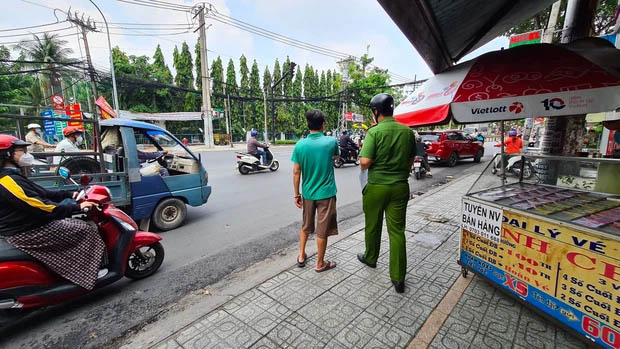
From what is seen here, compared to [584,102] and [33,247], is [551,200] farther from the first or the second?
[33,247]

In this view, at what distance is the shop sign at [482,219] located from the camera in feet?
7.61

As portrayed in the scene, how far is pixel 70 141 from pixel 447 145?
12375 mm

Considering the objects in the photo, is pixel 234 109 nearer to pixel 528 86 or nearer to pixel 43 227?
pixel 43 227

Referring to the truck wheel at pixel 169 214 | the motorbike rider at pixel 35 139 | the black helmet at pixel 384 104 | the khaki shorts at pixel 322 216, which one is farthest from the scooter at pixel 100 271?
the motorbike rider at pixel 35 139

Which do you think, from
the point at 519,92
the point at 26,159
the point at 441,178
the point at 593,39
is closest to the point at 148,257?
the point at 26,159

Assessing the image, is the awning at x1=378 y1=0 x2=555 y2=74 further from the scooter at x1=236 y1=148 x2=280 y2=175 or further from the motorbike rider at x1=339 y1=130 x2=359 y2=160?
the motorbike rider at x1=339 y1=130 x2=359 y2=160

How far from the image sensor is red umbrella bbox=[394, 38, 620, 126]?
6.39ft

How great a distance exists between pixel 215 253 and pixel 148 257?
0.85 m

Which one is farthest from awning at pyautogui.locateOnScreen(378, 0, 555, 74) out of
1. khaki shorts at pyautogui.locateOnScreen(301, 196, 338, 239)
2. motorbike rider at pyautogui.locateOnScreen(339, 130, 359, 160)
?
motorbike rider at pyautogui.locateOnScreen(339, 130, 359, 160)

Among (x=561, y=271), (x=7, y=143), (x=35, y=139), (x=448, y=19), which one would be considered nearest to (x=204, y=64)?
(x=35, y=139)

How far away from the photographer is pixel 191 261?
3.45m

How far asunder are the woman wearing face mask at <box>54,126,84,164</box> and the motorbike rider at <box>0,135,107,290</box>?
3.04 metres

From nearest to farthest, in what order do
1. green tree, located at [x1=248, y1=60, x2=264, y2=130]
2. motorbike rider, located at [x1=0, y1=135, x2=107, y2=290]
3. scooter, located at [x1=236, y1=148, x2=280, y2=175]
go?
1. motorbike rider, located at [x1=0, y1=135, x2=107, y2=290]
2. scooter, located at [x1=236, y1=148, x2=280, y2=175]
3. green tree, located at [x1=248, y1=60, x2=264, y2=130]

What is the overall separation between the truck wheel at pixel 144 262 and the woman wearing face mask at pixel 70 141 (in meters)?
3.38
